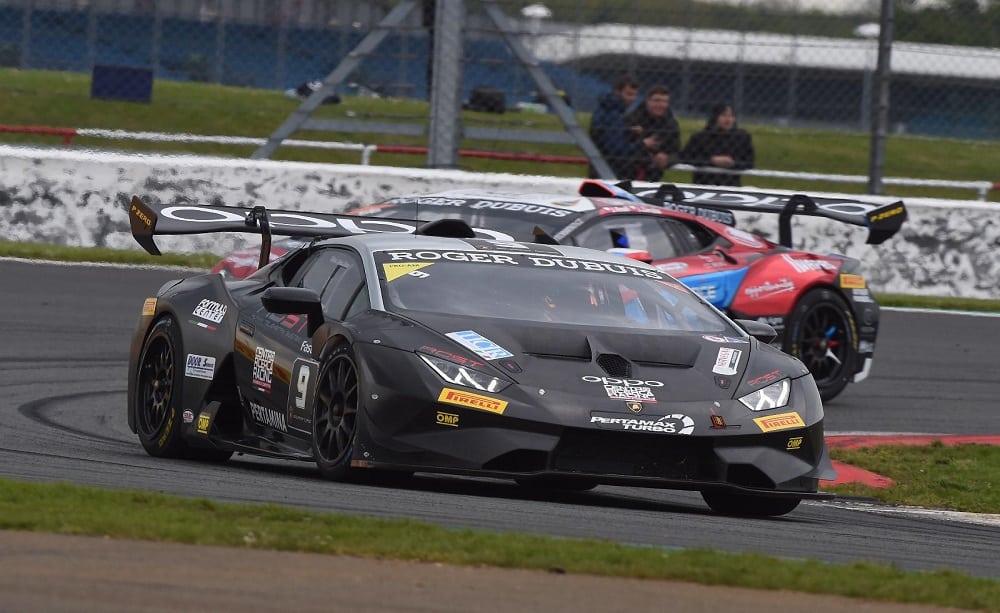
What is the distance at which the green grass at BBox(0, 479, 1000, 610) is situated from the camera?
537 centimetres

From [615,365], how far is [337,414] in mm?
1137

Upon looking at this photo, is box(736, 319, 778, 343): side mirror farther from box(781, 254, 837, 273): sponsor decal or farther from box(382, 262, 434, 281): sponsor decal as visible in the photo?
box(781, 254, 837, 273): sponsor decal

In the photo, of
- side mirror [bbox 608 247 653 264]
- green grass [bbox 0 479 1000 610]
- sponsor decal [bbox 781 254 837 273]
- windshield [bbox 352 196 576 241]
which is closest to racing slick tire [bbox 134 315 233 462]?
green grass [bbox 0 479 1000 610]

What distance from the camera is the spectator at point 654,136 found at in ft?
55.7

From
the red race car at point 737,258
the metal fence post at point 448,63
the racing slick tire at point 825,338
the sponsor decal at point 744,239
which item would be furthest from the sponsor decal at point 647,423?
the metal fence post at point 448,63

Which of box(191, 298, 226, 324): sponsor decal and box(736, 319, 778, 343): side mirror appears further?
box(191, 298, 226, 324): sponsor decal

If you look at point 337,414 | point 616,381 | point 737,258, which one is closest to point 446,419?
point 337,414

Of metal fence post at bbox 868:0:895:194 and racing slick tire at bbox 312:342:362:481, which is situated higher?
metal fence post at bbox 868:0:895:194

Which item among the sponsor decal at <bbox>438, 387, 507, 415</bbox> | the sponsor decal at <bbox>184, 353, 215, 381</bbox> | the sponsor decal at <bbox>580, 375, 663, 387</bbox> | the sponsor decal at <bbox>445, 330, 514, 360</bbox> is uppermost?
the sponsor decal at <bbox>445, 330, 514, 360</bbox>

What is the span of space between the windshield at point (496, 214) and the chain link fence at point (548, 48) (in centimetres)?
404

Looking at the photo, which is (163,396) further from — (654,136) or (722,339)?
(654,136)

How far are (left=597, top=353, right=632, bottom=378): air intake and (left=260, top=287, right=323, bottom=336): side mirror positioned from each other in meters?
1.30

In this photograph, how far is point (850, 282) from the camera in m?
12.7

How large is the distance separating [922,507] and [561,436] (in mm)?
2625
